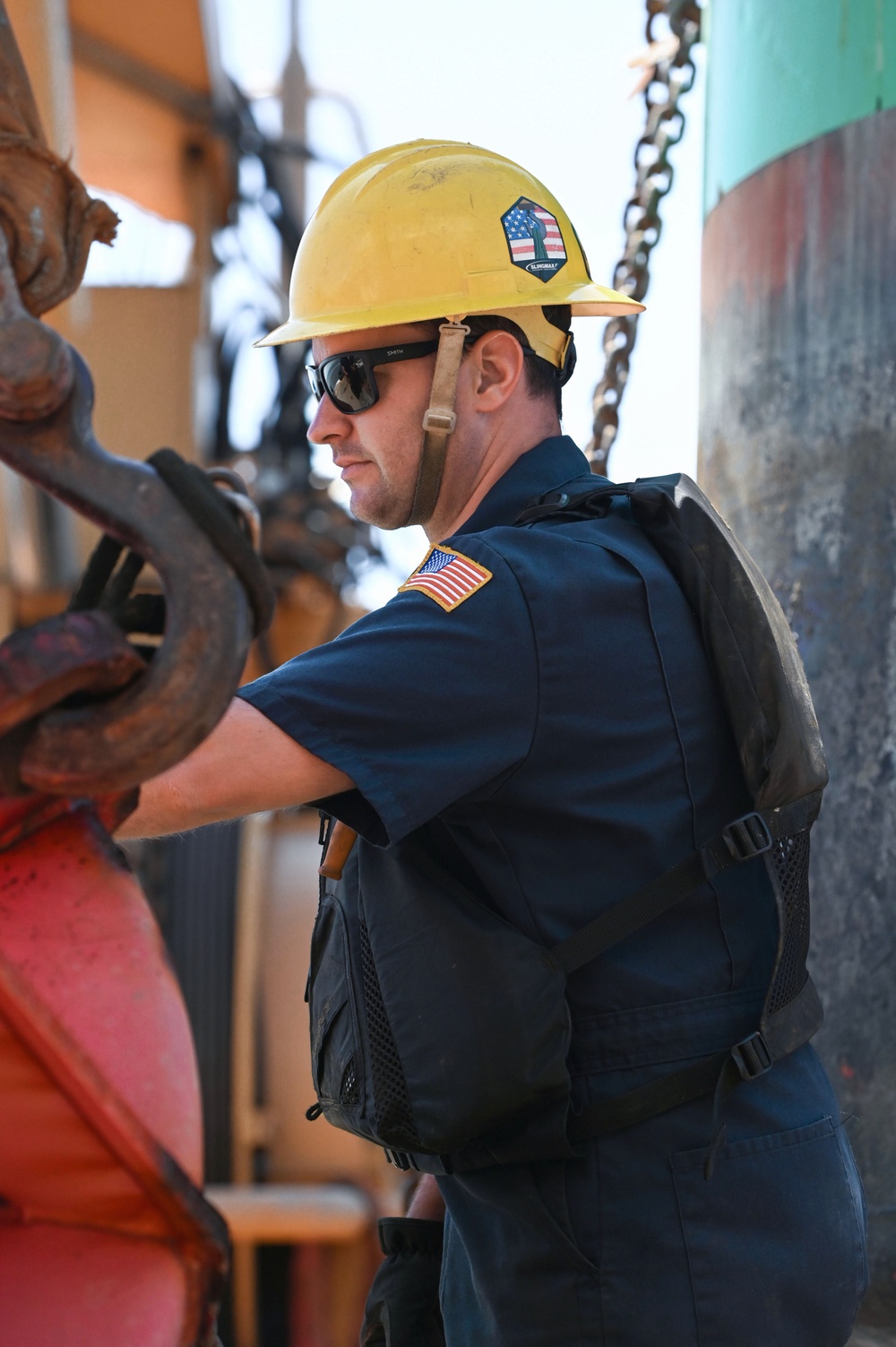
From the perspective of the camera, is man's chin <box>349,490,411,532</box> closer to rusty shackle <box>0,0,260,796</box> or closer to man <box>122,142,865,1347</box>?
man <box>122,142,865,1347</box>

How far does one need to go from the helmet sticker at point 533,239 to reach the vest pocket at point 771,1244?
1.30 metres

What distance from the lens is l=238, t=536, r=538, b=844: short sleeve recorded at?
1.74m

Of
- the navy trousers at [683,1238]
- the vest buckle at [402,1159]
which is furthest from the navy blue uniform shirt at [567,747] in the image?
the vest buckle at [402,1159]

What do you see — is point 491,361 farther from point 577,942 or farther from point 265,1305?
point 265,1305

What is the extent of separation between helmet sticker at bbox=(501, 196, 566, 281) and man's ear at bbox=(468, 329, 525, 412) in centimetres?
14

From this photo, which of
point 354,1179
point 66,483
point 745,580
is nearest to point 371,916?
point 745,580

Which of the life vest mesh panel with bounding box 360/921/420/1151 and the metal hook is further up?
the metal hook

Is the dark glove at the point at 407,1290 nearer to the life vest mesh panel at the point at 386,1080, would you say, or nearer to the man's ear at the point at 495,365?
the life vest mesh panel at the point at 386,1080

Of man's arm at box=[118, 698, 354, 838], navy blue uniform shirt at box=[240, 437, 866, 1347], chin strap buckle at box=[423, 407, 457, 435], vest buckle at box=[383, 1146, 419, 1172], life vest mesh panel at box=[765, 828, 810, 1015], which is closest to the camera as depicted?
man's arm at box=[118, 698, 354, 838]

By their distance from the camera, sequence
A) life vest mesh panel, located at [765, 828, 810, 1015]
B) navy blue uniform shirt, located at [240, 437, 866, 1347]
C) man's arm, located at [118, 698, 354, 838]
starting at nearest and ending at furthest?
man's arm, located at [118, 698, 354, 838], navy blue uniform shirt, located at [240, 437, 866, 1347], life vest mesh panel, located at [765, 828, 810, 1015]

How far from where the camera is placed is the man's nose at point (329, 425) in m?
2.33

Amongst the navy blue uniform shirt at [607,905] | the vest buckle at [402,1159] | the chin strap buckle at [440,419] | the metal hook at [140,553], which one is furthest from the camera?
the chin strap buckle at [440,419]

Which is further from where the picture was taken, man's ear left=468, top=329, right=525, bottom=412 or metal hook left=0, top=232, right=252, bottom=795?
man's ear left=468, top=329, right=525, bottom=412

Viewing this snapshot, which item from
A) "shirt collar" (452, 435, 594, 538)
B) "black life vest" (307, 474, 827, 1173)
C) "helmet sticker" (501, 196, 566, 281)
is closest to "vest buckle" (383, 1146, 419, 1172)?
"black life vest" (307, 474, 827, 1173)
